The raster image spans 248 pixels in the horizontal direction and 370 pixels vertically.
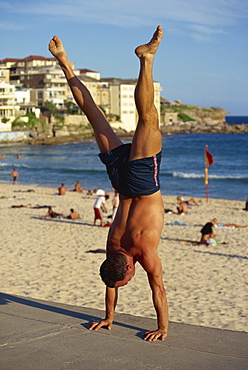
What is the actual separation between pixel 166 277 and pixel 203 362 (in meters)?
5.81

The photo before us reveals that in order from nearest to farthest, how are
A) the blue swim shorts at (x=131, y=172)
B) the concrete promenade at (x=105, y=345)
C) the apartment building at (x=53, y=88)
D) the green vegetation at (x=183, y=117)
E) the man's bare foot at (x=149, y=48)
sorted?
the concrete promenade at (x=105, y=345), the man's bare foot at (x=149, y=48), the blue swim shorts at (x=131, y=172), the apartment building at (x=53, y=88), the green vegetation at (x=183, y=117)

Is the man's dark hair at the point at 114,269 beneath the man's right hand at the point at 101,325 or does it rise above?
above

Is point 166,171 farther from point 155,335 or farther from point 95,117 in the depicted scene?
point 155,335

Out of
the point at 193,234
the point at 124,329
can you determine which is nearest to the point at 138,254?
the point at 124,329

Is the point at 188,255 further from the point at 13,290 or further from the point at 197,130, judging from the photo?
the point at 197,130

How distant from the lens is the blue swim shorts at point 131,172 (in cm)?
449

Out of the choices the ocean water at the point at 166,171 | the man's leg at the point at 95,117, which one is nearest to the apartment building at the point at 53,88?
the ocean water at the point at 166,171

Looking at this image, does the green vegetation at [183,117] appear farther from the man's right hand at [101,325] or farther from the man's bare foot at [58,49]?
the man's right hand at [101,325]

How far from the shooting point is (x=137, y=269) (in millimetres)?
10422

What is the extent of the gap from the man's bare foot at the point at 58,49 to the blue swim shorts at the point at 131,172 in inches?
36.6

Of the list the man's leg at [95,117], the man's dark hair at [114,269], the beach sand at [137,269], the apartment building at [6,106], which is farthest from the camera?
the apartment building at [6,106]

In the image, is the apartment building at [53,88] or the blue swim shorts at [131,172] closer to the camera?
the blue swim shorts at [131,172]

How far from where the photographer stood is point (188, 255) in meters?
12.1

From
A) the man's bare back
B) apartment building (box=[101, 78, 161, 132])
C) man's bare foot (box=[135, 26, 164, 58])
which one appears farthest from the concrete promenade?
apartment building (box=[101, 78, 161, 132])
